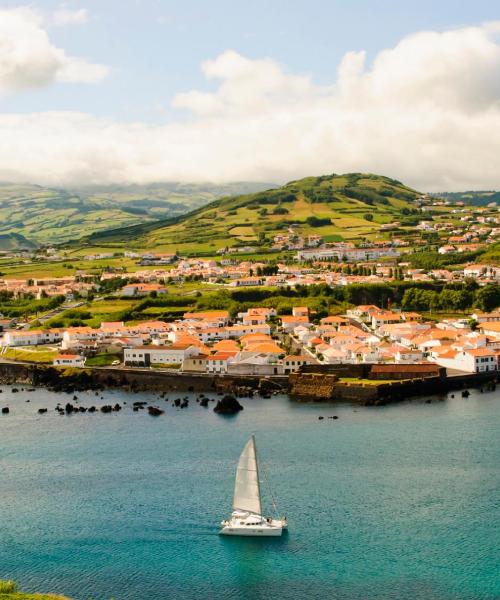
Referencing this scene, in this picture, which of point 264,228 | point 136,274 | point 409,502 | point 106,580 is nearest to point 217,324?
point 136,274

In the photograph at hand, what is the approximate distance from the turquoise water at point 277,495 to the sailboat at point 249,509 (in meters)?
0.48

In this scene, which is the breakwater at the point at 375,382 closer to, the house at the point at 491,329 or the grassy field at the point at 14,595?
the house at the point at 491,329

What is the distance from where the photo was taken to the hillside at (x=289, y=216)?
134750mm

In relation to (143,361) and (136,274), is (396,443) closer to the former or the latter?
(143,361)

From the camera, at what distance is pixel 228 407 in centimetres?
4488

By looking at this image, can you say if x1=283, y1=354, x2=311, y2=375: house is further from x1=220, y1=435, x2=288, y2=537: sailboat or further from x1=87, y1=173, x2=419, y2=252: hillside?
x1=87, y1=173, x2=419, y2=252: hillside

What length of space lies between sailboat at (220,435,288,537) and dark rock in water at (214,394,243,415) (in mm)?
16313

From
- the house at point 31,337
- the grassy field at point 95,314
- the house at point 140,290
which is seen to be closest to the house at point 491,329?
the grassy field at point 95,314

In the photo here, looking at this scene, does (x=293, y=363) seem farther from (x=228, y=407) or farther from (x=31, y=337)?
(x=31, y=337)

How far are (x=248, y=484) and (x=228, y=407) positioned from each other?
17032 mm

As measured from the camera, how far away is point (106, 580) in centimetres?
2447

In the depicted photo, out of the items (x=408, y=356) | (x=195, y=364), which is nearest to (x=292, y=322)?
(x=195, y=364)

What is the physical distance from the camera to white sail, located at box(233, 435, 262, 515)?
27828 millimetres

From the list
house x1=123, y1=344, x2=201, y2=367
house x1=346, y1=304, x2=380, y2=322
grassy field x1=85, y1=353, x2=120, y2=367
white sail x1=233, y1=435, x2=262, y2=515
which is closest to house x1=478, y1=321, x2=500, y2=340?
house x1=346, y1=304, x2=380, y2=322
